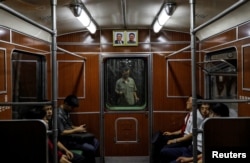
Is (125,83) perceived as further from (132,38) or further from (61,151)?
(61,151)

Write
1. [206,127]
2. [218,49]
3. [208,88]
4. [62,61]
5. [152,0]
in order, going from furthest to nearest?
[62,61], [208,88], [218,49], [152,0], [206,127]

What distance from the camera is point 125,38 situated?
20.5 ft

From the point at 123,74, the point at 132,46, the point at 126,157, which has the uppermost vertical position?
the point at 132,46

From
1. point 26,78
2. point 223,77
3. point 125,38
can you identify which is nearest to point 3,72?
point 26,78

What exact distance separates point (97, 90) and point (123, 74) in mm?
617

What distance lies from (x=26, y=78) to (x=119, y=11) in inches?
67.6

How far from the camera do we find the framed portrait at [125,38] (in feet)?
20.5

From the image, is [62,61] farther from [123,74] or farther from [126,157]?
[126,157]

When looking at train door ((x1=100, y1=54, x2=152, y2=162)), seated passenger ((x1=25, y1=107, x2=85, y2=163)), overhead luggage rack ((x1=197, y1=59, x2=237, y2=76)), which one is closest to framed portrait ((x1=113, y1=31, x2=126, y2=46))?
train door ((x1=100, y1=54, x2=152, y2=162))

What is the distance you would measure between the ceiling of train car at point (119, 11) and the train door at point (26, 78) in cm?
59

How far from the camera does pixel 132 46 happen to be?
627cm

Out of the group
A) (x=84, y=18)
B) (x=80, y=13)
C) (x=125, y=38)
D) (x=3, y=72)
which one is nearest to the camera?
(x=3, y=72)

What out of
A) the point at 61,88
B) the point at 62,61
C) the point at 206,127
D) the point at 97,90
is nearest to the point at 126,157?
the point at 97,90

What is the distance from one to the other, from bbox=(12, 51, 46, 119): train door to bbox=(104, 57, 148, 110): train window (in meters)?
1.49
